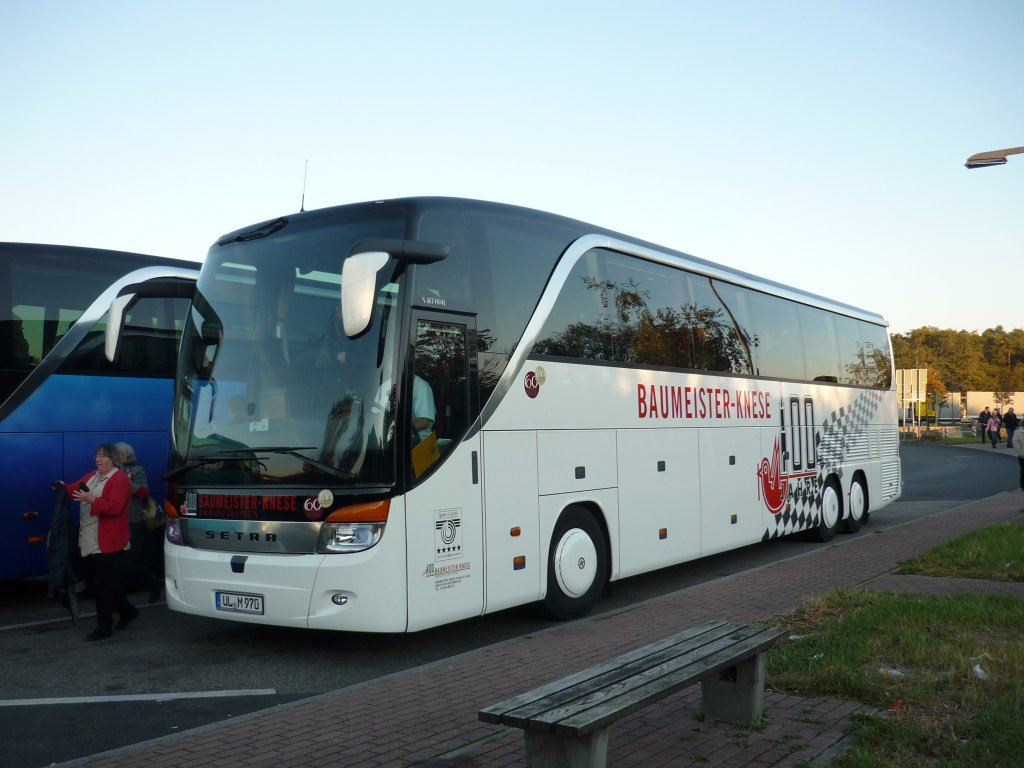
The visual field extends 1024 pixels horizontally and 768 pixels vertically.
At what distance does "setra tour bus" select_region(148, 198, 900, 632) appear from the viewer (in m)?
7.22

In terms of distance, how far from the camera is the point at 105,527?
841 centimetres

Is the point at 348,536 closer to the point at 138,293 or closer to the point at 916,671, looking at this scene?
the point at 138,293

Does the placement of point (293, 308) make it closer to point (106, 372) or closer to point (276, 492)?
point (276, 492)

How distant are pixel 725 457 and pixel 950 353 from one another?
4059 inches

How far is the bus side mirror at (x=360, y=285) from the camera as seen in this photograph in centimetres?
660

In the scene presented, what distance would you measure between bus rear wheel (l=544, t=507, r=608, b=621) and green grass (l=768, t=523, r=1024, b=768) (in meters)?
1.91

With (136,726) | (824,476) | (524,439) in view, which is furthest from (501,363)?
(824,476)

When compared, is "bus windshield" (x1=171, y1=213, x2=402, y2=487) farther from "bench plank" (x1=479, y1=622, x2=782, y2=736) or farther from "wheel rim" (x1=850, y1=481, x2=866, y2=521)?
"wheel rim" (x1=850, y1=481, x2=866, y2=521)

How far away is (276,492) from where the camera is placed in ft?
24.3

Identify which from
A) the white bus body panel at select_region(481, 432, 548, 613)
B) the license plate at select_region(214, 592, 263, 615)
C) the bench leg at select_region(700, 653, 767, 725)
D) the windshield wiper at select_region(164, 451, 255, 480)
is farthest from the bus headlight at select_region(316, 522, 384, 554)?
the bench leg at select_region(700, 653, 767, 725)

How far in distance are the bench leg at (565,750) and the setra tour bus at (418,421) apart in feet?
10.1

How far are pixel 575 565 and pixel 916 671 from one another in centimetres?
347

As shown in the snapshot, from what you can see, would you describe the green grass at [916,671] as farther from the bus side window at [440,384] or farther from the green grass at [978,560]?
the bus side window at [440,384]

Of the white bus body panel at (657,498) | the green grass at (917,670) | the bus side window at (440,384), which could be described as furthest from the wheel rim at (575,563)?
the green grass at (917,670)
